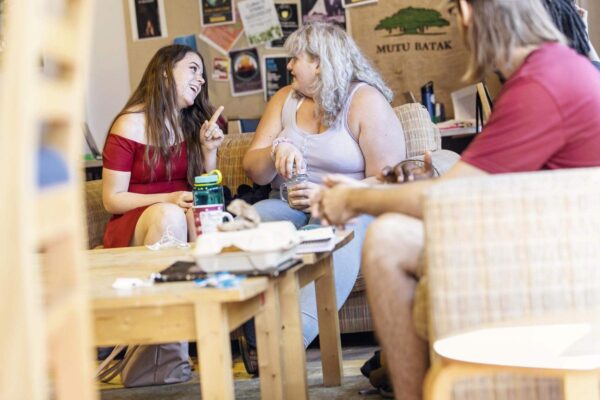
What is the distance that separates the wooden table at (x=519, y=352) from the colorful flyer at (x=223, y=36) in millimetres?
3390

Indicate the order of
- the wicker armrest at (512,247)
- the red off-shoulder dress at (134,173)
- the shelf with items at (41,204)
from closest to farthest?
the shelf with items at (41,204) → the wicker armrest at (512,247) → the red off-shoulder dress at (134,173)

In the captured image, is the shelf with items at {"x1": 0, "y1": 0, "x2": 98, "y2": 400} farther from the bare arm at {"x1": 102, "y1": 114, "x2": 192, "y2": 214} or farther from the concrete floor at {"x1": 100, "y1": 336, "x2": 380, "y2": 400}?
the bare arm at {"x1": 102, "y1": 114, "x2": 192, "y2": 214}

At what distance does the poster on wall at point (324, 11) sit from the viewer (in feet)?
15.5

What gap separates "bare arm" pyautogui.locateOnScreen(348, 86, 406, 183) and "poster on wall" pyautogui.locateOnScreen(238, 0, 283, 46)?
1559 mm

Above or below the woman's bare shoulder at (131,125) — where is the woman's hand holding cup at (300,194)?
below

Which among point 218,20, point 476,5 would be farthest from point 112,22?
point 476,5

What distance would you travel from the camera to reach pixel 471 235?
5.42 ft

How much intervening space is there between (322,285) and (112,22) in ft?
8.15

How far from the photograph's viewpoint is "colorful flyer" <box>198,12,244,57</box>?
4844 mm

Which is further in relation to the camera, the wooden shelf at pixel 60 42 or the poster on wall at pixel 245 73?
the poster on wall at pixel 245 73

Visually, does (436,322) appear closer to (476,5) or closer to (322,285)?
(476,5)

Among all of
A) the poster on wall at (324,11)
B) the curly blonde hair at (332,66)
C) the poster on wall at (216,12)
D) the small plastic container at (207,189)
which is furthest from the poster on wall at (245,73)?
the small plastic container at (207,189)

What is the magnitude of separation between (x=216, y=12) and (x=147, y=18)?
1.18 feet

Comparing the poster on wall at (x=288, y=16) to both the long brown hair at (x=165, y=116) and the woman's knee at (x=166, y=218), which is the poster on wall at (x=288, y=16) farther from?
the woman's knee at (x=166, y=218)
